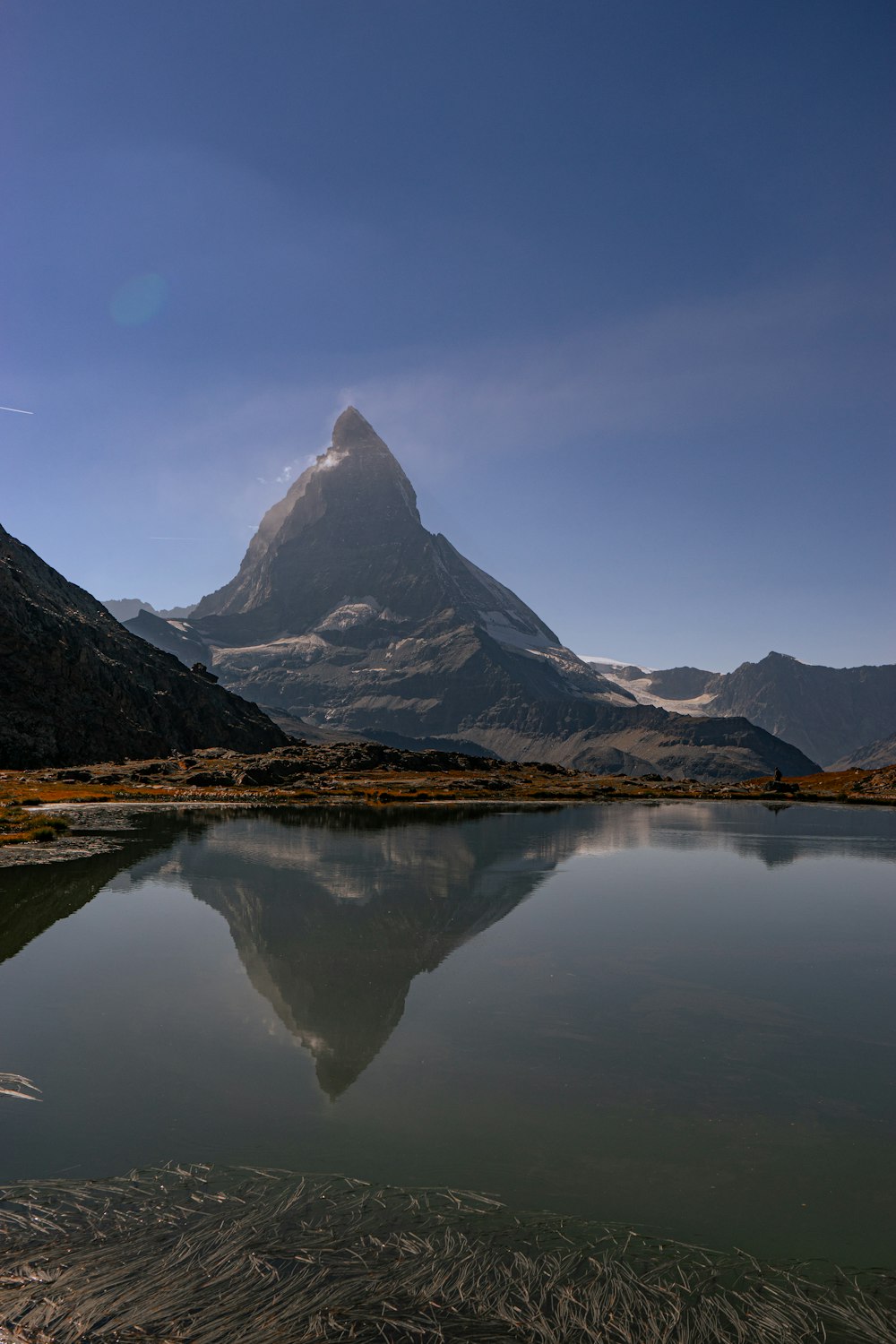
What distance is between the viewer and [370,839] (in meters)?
68.6

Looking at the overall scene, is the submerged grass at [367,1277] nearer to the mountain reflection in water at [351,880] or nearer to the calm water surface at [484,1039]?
the calm water surface at [484,1039]

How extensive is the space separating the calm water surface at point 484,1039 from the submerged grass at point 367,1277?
885 mm

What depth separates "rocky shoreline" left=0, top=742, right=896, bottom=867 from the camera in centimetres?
6850

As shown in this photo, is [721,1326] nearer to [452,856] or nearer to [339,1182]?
[339,1182]

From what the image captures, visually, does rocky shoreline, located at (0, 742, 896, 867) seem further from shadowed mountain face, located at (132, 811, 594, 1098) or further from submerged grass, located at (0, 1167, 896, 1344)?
submerged grass, located at (0, 1167, 896, 1344)

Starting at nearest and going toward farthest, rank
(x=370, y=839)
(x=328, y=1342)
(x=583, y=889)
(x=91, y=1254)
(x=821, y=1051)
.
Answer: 1. (x=328, y=1342)
2. (x=91, y=1254)
3. (x=821, y=1051)
4. (x=583, y=889)
5. (x=370, y=839)

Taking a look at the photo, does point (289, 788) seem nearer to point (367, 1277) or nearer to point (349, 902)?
point (349, 902)

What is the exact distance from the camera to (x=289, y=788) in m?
126

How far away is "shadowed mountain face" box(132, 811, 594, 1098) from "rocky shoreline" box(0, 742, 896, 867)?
11.8m

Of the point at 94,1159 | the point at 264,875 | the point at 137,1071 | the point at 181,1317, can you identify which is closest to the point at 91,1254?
the point at 181,1317

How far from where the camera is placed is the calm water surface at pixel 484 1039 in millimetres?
15039

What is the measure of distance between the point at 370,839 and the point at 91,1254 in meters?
56.8

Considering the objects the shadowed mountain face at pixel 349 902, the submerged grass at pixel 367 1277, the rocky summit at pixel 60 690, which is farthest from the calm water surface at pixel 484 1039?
the rocky summit at pixel 60 690

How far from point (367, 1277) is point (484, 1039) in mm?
10445
